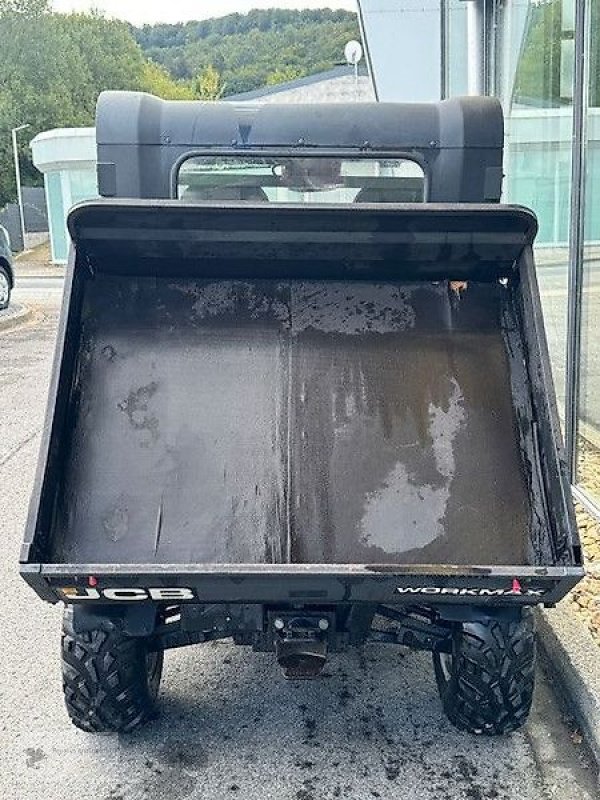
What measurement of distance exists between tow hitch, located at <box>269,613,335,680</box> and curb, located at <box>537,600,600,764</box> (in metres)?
1.09

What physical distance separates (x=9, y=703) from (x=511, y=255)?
105 inches

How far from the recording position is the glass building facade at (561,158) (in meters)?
5.27

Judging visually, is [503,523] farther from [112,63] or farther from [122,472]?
[112,63]

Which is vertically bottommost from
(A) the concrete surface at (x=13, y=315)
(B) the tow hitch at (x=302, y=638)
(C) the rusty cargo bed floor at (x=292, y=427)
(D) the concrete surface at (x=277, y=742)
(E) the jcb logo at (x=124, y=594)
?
(A) the concrete surface at (x=13, y=315)

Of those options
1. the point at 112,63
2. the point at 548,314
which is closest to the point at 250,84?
the point at 112,63

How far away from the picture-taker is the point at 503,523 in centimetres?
304

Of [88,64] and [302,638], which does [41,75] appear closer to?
[88,64]

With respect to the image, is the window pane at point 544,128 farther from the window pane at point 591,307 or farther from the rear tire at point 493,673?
the rear tire at point 493,673

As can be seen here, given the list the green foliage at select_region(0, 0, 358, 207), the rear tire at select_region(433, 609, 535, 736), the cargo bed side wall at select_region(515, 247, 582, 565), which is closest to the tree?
the green foliage at select_region(0, 0, 358, 207)

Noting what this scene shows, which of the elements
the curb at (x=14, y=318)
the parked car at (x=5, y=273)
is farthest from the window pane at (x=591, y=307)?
the parked car at (x=5, y=273)

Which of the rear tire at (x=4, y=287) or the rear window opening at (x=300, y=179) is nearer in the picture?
the rear window opening at (x=300, y=179)

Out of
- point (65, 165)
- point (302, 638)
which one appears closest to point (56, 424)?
point (302, 638)

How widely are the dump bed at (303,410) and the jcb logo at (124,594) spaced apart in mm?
38

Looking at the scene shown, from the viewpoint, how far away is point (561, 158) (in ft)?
19.9
